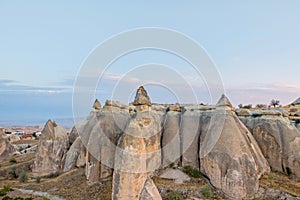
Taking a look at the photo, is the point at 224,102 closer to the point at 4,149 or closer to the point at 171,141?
the point at 171,141

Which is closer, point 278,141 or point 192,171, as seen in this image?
point 192,171

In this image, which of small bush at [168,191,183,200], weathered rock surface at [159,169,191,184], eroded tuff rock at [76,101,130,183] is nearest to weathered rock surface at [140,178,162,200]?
small bush at [168,191,183,200]

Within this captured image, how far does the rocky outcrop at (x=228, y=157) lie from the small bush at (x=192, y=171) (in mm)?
378

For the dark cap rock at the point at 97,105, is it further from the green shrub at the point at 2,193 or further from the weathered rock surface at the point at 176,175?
the weathered rock surface at the point at 176,175

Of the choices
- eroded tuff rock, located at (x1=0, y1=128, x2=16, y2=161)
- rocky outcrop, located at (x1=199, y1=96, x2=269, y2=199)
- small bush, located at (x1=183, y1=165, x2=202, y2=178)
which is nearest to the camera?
rocky outcrop, located at (x1=199, y1=96, x2=269, y2=199)

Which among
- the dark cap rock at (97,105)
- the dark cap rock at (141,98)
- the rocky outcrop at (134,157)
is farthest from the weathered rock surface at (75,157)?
the dark cap rock at (141,98)

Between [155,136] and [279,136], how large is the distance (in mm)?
9319

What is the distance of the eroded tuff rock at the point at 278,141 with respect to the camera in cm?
1745

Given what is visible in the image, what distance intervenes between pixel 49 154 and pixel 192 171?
15.0 metres

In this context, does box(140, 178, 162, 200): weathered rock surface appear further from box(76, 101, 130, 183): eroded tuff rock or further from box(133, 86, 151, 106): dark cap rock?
box(76, 101, 130, 183): eroded tuff rock

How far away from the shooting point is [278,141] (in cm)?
1823

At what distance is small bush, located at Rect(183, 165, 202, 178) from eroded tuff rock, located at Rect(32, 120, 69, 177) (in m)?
13.0

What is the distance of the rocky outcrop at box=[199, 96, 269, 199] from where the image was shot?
1373 centimetres

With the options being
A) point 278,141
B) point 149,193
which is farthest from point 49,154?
point 278,141
